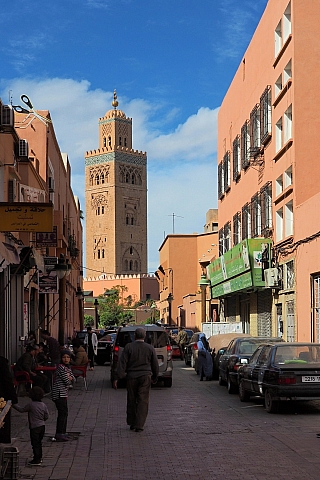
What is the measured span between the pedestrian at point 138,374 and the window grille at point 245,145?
21947 mm

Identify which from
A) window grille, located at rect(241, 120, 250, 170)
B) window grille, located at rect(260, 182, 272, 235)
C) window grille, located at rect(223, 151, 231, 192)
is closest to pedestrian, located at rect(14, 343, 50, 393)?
window grille, located at rect(260, 182, 272, 235)

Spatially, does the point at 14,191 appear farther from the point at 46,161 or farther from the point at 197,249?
the point at 197,249

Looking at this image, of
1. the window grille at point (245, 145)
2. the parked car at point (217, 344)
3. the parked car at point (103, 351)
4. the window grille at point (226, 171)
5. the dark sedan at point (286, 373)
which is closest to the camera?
the dark sedan at point (286, 373)

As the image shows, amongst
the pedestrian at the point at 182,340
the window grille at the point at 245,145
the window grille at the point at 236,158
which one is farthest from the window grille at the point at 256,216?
the pedestrian at the point at 182,340

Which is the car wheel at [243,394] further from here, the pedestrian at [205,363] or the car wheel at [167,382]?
the pedestrian at [205,363]

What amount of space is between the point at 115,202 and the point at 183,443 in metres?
162

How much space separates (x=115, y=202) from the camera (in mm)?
173375

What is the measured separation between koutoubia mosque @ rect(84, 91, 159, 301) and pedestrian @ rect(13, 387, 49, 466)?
15769 cm

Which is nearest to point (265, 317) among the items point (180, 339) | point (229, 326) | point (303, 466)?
point (229, 326)

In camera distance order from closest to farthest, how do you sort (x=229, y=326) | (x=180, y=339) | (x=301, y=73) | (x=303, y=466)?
(x=303, y=466) < (x=301, y=73) < (x=229, y=326) < (x=180, y=339)

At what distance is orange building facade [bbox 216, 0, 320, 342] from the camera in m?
25.7

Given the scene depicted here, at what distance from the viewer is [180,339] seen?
41625 millimetres

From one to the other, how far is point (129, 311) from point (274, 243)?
304ft

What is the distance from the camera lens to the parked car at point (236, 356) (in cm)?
1991
